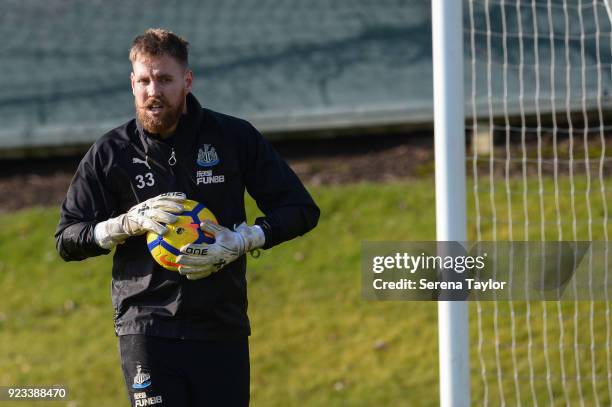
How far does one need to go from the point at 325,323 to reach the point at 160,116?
464cm

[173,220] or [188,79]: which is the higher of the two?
[188,79]

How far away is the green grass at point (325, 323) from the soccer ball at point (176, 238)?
3.69 meters

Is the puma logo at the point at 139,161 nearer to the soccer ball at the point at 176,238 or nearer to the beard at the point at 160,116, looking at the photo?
the beard at the point at 160,116

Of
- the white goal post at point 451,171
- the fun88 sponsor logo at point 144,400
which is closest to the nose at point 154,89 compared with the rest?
the fun88 sponsor logo at point 144,400

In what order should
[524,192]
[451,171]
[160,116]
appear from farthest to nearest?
[524,192]
[451,171]
[160,116]

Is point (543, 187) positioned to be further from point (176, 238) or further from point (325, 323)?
point (176, 238)

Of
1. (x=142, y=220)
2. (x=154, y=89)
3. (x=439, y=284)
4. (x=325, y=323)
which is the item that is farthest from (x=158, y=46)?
(x=325, y=323)

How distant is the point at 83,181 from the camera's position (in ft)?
14.0

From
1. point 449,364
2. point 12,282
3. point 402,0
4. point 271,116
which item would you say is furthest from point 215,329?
point 402,0

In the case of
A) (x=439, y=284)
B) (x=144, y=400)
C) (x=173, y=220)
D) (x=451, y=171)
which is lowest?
(x=144, y=400)

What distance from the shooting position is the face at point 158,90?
13.5ft

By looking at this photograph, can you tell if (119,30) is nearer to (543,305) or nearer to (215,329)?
(543,305)

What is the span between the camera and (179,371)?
4.23 metres

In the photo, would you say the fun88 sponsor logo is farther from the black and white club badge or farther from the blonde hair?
the blonde hair
